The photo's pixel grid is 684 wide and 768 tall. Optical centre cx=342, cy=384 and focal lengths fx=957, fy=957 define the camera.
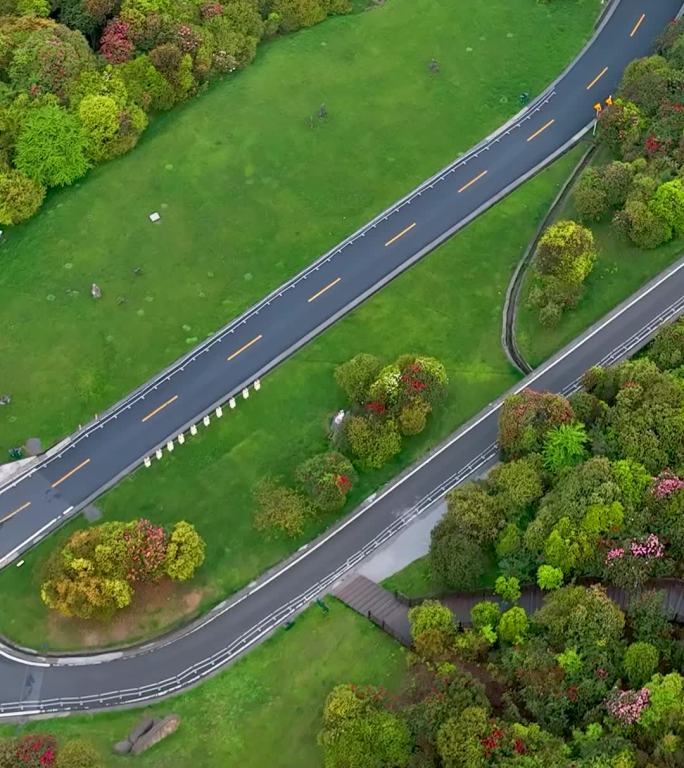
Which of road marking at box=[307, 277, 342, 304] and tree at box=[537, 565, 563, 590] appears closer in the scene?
tree at box=[537, 565, 563, 590]

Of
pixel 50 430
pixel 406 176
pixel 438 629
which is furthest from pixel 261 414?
pixel 406 176

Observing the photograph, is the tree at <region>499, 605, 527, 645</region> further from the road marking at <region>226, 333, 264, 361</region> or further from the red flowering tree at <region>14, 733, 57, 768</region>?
the road marking at <region>226, 333, 264, 361</region>

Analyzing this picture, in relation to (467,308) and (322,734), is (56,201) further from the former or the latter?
(322,734)

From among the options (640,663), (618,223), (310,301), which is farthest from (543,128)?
(640,663)

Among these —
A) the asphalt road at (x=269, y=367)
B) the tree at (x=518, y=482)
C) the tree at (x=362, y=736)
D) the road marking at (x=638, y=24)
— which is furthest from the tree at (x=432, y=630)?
the road marking at (x=638, y=24)

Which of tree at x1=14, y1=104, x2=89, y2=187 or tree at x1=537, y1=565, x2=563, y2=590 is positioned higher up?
tree at x1=14, y1=104, x2=89, y2=187

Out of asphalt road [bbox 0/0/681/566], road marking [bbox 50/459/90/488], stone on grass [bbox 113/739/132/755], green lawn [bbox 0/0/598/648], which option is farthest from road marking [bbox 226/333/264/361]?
stone on grass [bbox 113/739/132/755]
